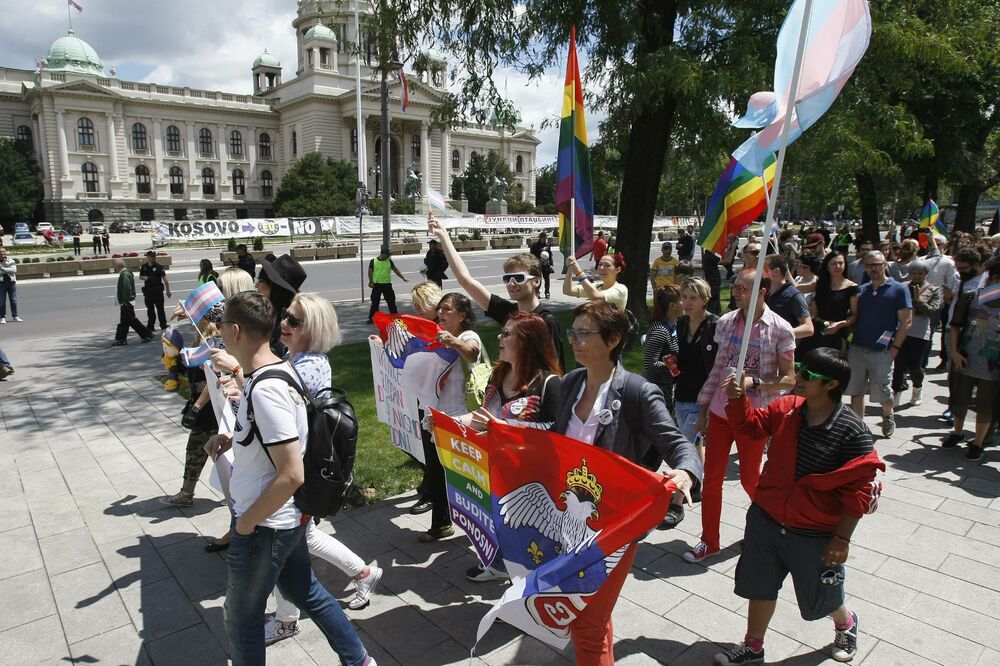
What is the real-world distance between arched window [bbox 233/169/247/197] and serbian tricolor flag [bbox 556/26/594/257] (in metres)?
88.5

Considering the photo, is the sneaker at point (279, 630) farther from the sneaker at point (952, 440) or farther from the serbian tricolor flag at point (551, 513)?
the sneaker at point (952, 440)

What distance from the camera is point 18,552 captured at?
466 centimetres

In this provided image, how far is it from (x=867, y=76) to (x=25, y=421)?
14.2 m

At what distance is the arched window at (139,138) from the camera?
257 feet

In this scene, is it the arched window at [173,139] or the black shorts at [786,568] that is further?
the arched window at [173,139]

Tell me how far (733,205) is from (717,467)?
7.84 feet

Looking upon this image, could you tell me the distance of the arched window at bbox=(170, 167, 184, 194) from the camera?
80.7m

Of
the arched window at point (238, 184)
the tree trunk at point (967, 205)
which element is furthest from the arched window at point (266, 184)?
the tree trunk at point (967, 205)

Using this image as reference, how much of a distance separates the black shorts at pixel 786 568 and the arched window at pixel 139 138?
296 feet

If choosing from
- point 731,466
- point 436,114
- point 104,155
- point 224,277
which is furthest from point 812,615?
point 104,155

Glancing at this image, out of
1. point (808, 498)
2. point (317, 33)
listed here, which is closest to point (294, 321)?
point (808, 498)

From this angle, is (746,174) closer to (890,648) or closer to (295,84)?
(890,648)

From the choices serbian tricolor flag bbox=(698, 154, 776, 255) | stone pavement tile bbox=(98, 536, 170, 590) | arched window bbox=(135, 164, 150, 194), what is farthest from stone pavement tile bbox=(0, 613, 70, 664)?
arched window bbox=(135, 164, 150, 194)

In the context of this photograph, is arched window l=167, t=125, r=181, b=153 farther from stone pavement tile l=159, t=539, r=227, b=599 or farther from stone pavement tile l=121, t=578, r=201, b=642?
stone pavement tile l=121, t=578, r=201, b=642
